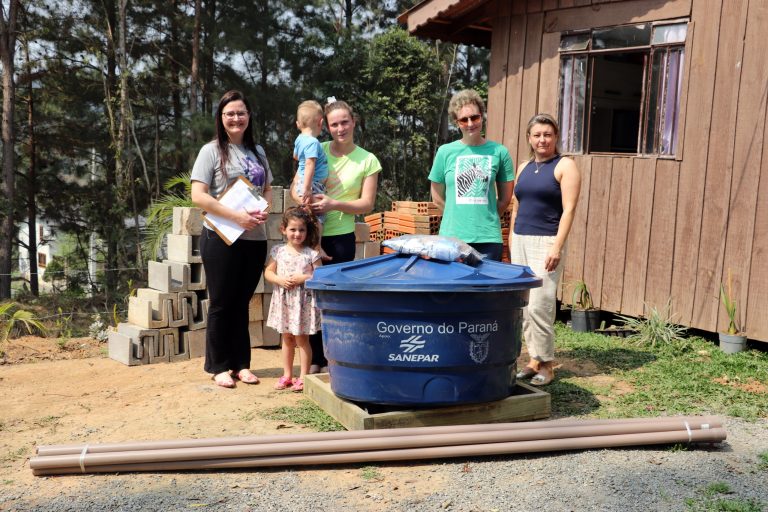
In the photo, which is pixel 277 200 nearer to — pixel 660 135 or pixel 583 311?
pixel 583 311

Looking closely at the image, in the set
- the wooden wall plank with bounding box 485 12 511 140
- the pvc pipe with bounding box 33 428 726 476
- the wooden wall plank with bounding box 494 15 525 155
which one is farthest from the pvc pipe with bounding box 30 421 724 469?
the wooden wall plank with bounding box 485 12 511 140

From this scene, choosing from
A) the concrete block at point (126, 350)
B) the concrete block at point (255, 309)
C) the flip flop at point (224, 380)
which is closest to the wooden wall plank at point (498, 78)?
the concrete block at point (255, 309)

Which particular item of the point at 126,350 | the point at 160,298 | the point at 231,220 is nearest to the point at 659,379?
the point at 231,220

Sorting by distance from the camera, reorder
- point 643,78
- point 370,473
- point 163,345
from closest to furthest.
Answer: point 370,473
point 163,345
point 643,78

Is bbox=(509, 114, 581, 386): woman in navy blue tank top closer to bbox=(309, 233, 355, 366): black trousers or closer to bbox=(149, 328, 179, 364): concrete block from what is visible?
bbox=(309, 233, 355, 366): black trousers

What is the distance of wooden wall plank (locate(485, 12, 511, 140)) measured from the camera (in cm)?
856

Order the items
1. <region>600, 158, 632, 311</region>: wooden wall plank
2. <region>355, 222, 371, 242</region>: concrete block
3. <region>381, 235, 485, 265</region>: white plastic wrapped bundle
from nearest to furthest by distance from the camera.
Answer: <region>381, 235, 485, 265</region>: white plastic wrapped bundle, <region>355, 222, 371, 242</region>: concrete block, <region>600, 158, 632, 311</region>: wooden wall plank

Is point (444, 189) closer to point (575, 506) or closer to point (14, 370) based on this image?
point (575, 506)

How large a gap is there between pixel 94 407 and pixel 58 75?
16313 mm

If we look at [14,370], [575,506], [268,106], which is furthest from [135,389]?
[268,106]

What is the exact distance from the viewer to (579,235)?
790 centimetres

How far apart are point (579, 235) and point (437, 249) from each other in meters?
4.18

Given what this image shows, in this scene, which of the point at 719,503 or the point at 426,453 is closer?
the point at 719,503

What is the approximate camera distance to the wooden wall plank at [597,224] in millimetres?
7617
